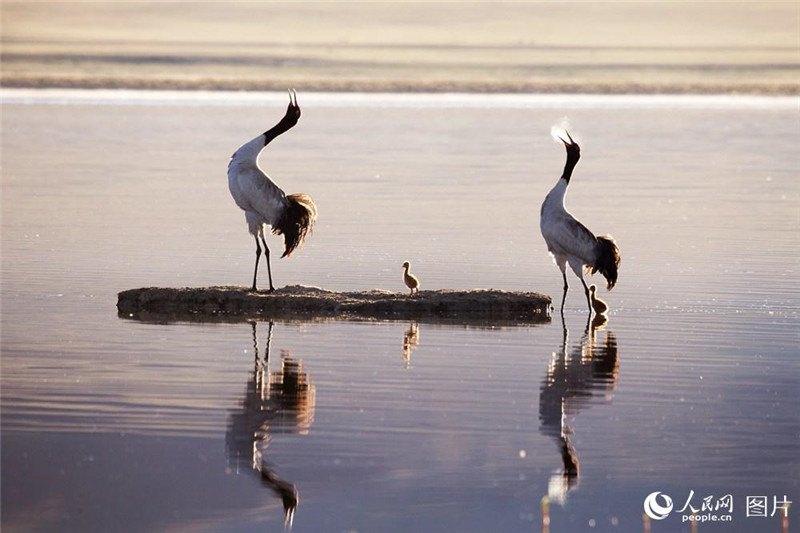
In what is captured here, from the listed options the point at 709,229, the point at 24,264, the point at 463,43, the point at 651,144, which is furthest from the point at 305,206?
the point at 463,43

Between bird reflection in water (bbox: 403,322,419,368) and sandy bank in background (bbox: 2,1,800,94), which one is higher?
sandy bank in background (bbox: 2,1,800,94)

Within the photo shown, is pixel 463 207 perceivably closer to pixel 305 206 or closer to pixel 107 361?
pixel 305 206

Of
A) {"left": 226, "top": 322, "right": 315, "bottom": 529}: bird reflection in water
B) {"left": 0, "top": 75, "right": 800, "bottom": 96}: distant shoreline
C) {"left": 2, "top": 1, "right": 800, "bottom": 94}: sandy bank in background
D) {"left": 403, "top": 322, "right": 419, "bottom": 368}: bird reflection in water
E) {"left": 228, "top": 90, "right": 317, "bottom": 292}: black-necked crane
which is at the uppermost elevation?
{"left": 2, "top": 1, "right": 800, "bottom": 94}: sandy bank in background

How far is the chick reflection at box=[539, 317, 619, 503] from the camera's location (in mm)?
10383

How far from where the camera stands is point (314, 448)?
35.2 ft

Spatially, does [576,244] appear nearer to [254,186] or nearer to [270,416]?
[254,186]

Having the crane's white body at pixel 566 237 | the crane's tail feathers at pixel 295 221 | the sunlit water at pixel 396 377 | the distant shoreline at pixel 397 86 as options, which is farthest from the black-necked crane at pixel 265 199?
the distant shoreline at pixel 397 86

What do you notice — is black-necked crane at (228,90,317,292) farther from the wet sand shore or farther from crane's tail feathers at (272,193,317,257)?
A: the wet sand shore

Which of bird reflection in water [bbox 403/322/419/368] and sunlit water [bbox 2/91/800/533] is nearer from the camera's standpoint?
sunlit water [bbox 2/91/800/533]

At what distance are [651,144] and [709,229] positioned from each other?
20019 mm

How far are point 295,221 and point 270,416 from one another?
5.28 m

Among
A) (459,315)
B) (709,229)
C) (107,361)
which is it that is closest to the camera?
(107,361)

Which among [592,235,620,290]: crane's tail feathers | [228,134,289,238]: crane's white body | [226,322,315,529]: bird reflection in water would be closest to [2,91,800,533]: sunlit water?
[226,322,315,529]: bird reflection in water

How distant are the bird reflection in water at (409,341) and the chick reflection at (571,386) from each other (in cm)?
115
